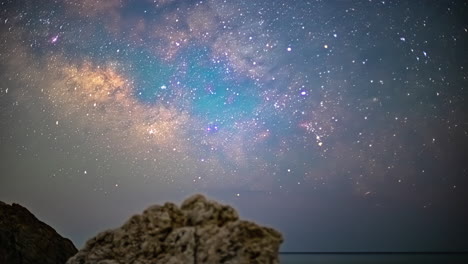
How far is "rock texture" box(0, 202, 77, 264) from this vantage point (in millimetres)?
27547

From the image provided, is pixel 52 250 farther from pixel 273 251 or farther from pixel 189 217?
pixel 273 251

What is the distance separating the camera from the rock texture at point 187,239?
31.7 feet

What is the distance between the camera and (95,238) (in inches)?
467

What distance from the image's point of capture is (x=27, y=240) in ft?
93.3

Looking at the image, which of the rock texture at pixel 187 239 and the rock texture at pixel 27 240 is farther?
the rock texture at pixel 27 240

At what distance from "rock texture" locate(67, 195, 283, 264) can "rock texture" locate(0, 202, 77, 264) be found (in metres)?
19.2

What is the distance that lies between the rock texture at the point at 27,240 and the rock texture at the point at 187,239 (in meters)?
19.2

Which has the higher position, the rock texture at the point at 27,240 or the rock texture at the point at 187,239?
the rock texture at the point at 27,240

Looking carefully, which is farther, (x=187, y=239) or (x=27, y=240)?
(x=27, y=240)

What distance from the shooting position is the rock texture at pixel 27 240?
2755 cm

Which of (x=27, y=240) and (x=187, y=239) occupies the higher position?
(x=27, y=240)

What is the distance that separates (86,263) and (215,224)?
400cm

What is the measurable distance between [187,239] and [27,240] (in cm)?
2291

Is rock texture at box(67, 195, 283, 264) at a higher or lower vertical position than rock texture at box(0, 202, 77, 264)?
lower
